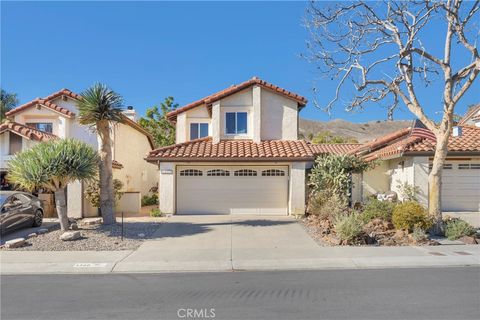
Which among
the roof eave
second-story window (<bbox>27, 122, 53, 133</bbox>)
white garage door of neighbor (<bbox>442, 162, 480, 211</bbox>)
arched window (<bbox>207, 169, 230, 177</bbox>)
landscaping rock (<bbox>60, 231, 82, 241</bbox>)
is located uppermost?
second-story window (<bbox>27, 122, 53, 133</bbox>)

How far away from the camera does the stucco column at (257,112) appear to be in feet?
60.4

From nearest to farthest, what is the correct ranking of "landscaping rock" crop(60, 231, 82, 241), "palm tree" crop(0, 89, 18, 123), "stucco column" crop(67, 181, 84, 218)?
"landscaping rock" crop(60, 231, 82, 241) → "stucco column" crop(67, 181, 84, 218) → "palm tree" crop(0, 89, 18, 123)

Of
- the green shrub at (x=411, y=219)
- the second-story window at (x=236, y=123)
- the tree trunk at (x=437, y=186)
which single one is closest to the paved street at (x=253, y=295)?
the green shrub at (x=411, y=219)

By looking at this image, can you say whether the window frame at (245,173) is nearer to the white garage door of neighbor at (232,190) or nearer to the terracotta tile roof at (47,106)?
the white garage door of neighbor at (232,190)

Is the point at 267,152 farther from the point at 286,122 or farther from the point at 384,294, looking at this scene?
the point at 384,294

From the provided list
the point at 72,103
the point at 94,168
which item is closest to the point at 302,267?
the point at 94,168

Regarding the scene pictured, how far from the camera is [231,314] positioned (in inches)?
228

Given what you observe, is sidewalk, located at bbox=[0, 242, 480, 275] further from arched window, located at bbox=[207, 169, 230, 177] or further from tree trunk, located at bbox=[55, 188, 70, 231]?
arched window, located at bbox=[207, 169, 230, 177]

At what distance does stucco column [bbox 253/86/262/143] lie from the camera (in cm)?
1842

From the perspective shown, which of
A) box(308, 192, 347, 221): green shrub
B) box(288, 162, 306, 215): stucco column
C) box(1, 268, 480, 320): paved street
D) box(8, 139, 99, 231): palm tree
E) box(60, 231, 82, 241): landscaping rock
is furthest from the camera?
box(288, 162, 306, 215): stucco column

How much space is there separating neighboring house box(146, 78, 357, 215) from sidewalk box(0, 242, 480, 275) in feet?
22.7

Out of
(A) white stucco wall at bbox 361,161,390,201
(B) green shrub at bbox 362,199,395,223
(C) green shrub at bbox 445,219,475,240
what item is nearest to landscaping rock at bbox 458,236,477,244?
(C) green shrub at bbox 445,219,475,240

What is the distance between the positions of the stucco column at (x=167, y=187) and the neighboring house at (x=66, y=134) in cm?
263

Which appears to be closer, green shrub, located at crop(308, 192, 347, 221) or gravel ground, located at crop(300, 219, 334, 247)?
gravel ground, located at crop(300, 219, 334, 247)
